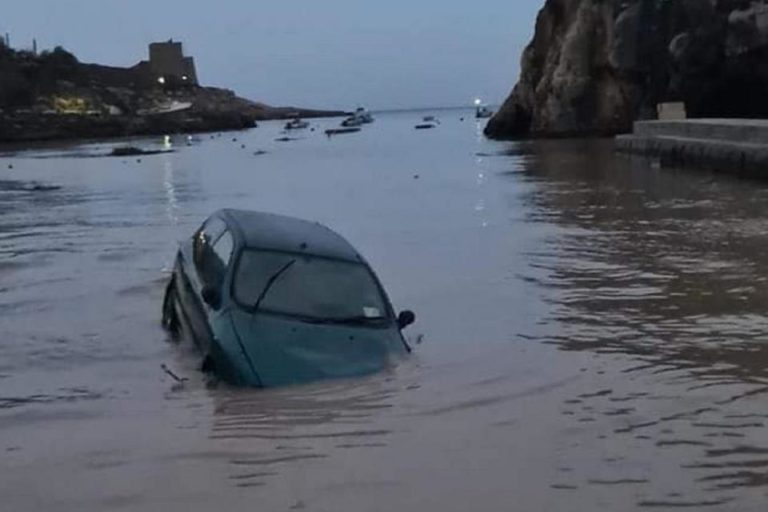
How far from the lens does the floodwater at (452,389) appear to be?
7.40m

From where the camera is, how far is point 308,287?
414 inches

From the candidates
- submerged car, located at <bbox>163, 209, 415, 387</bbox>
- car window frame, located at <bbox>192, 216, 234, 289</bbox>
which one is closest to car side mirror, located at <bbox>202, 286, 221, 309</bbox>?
submerged car, located at <bbox>163, 209, 415, 387</bbox>

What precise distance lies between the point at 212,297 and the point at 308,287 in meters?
0.82

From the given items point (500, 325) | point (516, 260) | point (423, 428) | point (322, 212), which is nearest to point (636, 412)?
point (423, 428)

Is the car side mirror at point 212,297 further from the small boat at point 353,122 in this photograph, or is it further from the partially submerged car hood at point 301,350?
the small boat at point 353,122

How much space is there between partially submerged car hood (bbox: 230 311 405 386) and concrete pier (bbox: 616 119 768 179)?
23176 millimetres

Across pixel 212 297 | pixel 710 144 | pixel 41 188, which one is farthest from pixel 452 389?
pixel 41 188

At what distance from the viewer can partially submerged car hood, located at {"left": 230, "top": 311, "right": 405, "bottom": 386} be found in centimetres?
961

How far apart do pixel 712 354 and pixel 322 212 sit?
779 inches

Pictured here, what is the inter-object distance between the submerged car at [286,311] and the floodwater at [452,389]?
0.25 meters

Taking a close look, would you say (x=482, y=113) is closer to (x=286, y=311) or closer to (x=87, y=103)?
(x=87, y=103)

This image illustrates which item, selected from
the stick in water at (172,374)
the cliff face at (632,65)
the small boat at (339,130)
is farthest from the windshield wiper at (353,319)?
the small boat at (339,130)

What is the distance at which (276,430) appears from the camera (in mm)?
8609

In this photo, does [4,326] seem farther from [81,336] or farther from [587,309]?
[587,309]
